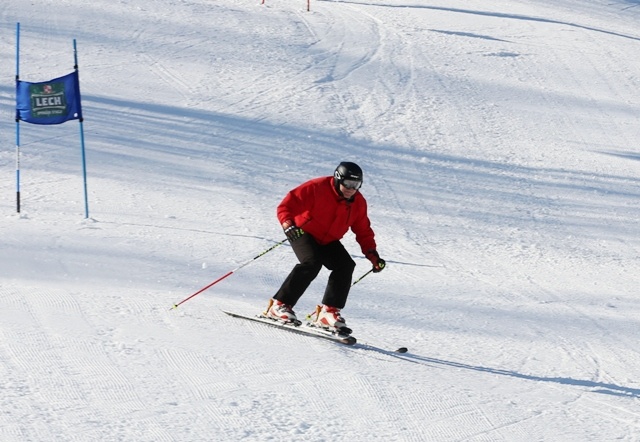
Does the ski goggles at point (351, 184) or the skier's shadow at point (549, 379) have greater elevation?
the ski goggles at point (351, 184)

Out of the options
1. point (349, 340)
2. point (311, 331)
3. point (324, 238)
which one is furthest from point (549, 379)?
point (324, 238)

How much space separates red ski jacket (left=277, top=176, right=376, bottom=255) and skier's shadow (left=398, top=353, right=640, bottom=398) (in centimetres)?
92

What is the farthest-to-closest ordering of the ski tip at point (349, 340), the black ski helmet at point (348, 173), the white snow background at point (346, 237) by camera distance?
the ski tip at point (349, 340), the black ski helmet at point (348, 173), the white snow background at point (346, 237)

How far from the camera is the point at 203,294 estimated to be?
26.9 feet

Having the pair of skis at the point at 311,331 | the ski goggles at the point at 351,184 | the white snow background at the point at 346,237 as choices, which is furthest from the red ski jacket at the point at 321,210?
the white snow background at the point at 346,237

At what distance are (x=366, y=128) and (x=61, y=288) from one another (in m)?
8.43

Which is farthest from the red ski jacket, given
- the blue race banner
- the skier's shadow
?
the blue race banner

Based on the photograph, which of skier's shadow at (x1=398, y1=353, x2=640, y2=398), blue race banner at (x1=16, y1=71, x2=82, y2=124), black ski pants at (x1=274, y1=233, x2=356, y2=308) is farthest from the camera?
blue race banner at (x1=16, y1=71, x2=82, y2=124)

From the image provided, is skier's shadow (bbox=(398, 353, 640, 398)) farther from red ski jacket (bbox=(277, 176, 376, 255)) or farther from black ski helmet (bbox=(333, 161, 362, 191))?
black ski helmet (bbox=(333, 161, 362, 191))

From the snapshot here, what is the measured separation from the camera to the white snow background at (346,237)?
5.63m

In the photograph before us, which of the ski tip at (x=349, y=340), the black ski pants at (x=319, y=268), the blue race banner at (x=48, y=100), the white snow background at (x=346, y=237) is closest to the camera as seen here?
the white snow background at (x=346, y=237)

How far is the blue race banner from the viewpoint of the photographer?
9.70 m

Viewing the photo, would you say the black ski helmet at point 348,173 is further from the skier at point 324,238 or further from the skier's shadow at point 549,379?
the skier's shadow at point 549,379

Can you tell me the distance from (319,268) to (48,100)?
4.17 metres
